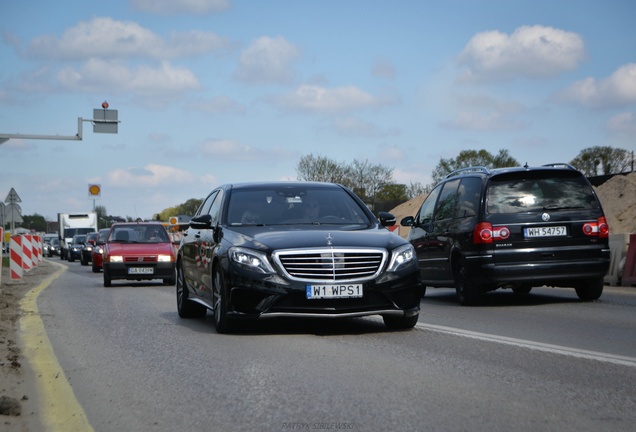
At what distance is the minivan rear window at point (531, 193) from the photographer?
1402 centimetres

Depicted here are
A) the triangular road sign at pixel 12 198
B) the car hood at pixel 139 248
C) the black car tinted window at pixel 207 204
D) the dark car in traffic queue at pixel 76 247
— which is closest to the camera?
the black car tinted window at pixel 207 204

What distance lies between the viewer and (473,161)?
319 ft

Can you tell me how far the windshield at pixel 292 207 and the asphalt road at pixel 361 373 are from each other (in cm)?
117

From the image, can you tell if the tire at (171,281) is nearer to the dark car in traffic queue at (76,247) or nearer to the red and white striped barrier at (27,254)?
the red and white striped barrier at (27,254)

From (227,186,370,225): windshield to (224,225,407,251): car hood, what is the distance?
1.21 ft

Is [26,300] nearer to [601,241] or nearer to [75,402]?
[601,241]

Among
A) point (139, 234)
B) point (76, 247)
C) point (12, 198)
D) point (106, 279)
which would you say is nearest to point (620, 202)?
point (139, 234)

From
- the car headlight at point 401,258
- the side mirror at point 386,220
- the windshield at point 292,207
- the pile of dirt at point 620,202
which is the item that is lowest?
the car headlight at point 401,258

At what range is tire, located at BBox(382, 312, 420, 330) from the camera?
1062 cm

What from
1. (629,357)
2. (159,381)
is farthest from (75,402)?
(629,357)

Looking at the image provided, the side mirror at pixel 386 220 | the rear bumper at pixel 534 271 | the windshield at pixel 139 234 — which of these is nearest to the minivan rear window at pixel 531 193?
the rear bumper at pixel 534 271

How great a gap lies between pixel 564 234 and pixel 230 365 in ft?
23.5

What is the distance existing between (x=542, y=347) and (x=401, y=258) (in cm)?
186

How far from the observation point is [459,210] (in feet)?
49.0
